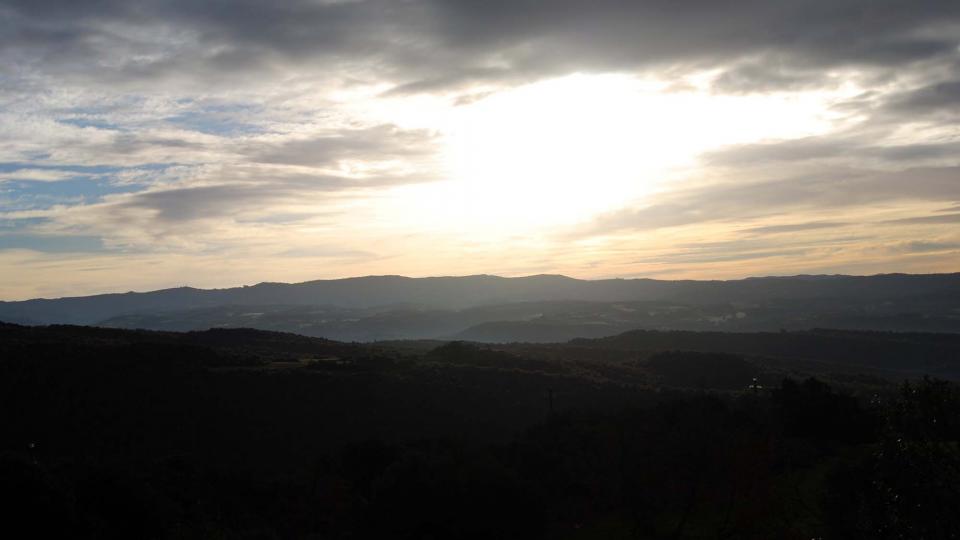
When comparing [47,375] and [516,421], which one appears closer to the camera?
[47,375]

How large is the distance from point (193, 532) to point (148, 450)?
29318 mm

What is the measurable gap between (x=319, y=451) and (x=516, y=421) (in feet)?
59.4

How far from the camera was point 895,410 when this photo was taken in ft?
52.7

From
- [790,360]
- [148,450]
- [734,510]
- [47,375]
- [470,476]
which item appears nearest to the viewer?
[734,510]

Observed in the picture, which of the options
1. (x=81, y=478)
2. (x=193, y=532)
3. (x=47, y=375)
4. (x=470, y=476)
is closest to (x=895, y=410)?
(x=470, y=476)

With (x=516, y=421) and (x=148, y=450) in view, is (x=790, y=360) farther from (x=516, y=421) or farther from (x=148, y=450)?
(x=148, y=450)

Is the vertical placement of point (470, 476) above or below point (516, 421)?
above

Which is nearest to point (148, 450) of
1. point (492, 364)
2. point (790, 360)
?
point (492, 364)

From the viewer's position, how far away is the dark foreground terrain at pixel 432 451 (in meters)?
21.7

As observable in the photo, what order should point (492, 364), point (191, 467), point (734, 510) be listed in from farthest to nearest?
point (492, 364) → point (191, 467) → point (734, 510)

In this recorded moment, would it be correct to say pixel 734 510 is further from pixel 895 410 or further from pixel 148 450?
pixel 148 450

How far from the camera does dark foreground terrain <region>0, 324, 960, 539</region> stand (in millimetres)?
21734

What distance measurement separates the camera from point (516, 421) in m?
63.3

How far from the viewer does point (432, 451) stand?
31453mm
